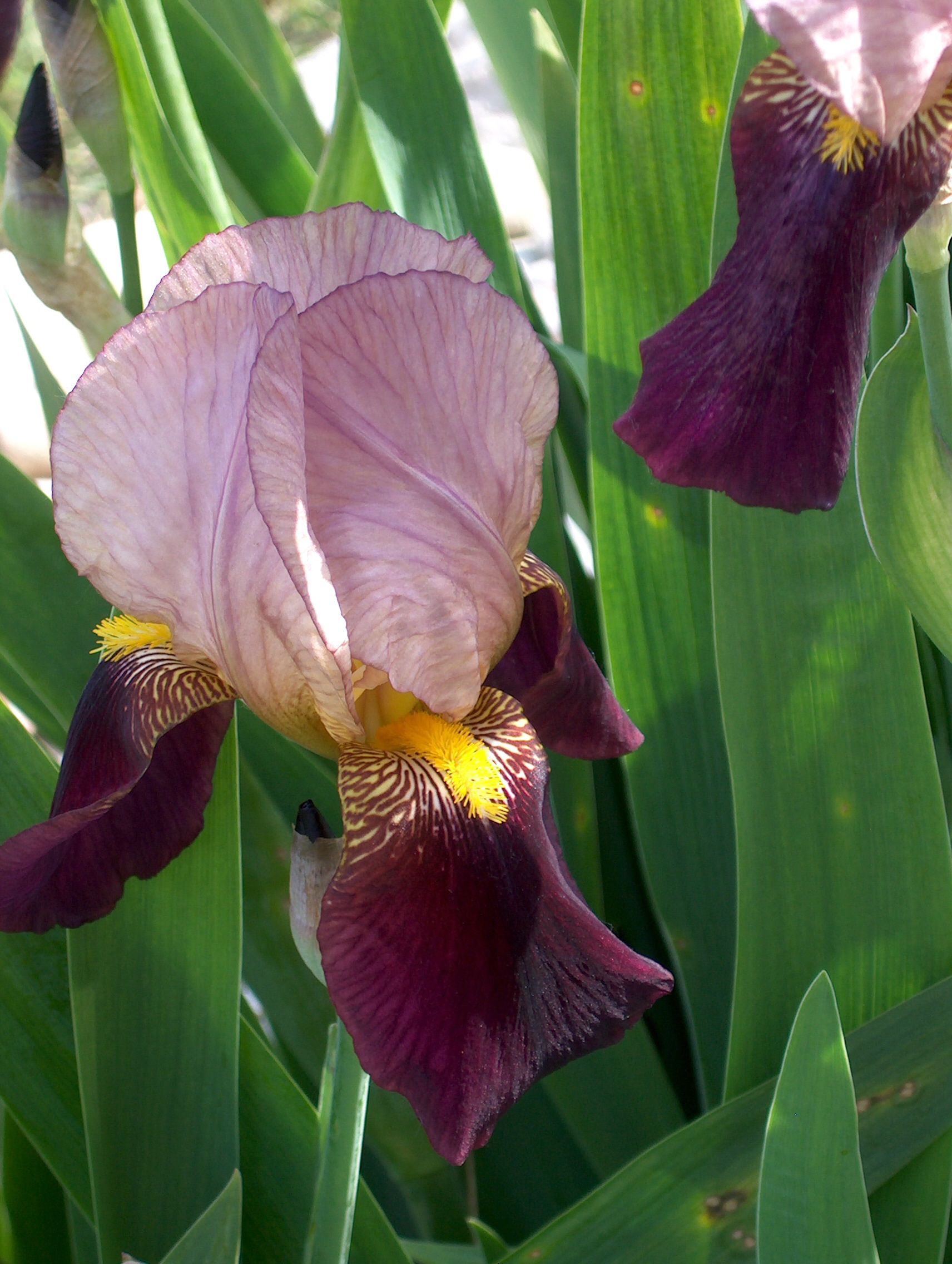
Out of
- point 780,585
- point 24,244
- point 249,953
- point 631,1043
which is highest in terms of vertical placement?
point 24,244

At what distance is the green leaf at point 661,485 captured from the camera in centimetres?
70

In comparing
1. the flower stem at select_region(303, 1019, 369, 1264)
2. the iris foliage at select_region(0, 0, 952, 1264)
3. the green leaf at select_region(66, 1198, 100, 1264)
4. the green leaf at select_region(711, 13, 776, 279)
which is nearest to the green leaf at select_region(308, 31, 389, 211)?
the iris foliage at select_region(0, 0, 952, 1264)

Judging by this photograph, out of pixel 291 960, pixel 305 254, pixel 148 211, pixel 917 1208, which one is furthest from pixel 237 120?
pixel 917 1208

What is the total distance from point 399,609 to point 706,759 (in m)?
0.40

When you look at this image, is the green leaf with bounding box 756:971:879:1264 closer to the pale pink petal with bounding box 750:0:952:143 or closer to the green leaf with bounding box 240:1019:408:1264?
the green leaf with bounding box 240:1019:408:1264

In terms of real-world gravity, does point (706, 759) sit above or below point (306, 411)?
below

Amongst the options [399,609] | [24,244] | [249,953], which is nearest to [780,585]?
[399,609]

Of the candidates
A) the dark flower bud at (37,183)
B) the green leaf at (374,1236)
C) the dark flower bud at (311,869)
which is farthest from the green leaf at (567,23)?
the green leaf at (374,1236)

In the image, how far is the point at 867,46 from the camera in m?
0.40

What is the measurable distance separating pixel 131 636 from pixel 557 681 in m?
0.20

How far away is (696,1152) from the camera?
58 cm

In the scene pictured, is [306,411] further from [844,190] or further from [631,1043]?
[631,1043]

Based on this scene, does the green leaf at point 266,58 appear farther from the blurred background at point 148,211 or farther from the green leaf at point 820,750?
the green leaf at point 820,750

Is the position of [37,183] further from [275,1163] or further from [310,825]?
[275,1163]
